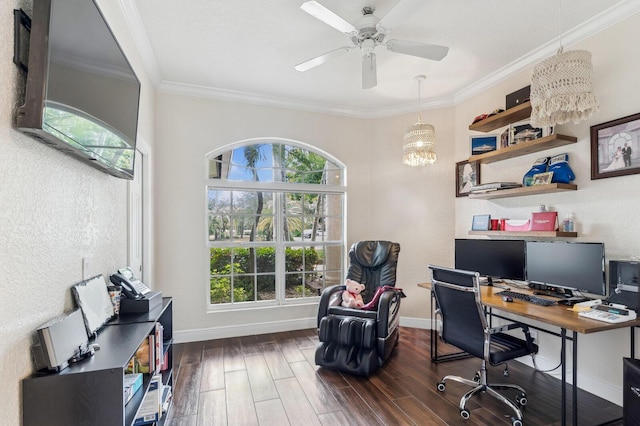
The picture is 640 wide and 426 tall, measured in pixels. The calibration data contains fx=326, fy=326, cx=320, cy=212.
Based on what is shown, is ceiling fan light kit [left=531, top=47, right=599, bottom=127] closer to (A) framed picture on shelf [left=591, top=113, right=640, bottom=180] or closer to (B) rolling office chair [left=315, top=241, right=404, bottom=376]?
(A) framed picture on shelf [left=591, top=113, right=640, bottom=180]

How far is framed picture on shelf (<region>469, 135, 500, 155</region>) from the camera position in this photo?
135 inches

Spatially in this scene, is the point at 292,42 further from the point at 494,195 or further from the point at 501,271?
the point at 501,271

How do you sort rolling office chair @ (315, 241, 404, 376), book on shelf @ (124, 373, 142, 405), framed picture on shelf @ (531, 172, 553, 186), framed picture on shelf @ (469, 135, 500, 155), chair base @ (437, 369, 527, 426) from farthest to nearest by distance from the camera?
1. framed picture on shelf @ (469, 135, 500, 155)
2. rolling office chair @ (315, 241, 404, 376)
3. framed picture on shelf @ (531, 172, 553, 186)
4. chair base @ (437, 369, 527, 426)
5. book on shelf @ (124, 373, 142, 405)

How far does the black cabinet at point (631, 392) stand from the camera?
1.74 m

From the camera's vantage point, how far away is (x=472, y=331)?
7.43 feet

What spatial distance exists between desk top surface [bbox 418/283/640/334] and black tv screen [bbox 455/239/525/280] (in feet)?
0.89

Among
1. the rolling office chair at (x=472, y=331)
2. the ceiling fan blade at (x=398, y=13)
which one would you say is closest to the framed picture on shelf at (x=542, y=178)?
the rolling office chair at (x=472, y=331)

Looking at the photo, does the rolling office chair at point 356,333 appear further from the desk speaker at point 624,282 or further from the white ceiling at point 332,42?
the white ceiling at point 332,42

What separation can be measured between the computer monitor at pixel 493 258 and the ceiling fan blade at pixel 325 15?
7.34ft

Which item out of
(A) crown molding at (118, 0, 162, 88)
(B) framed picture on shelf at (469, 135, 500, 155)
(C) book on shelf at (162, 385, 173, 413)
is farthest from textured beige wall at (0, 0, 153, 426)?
(B) framed picture on shelf at (469, 135, 500, 155)

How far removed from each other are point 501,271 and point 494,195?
710 millimetres

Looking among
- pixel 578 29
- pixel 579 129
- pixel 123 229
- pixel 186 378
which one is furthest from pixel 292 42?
pixel 186 378

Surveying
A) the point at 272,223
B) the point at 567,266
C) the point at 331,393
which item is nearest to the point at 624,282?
the point at 567,266

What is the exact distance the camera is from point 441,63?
3.11 meters
